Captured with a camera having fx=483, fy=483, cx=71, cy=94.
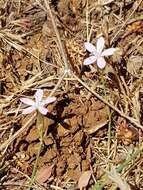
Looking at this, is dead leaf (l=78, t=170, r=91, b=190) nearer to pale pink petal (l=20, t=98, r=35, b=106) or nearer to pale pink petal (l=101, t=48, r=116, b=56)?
pale pink petal (l=20, t=98, r=35, b=106)

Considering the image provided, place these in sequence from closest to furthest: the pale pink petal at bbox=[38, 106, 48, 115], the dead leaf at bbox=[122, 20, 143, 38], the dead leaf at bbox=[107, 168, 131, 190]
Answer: the dead leaf at bbox=[107, 168, 131, 190], the pale pink petal at bbox=[38, 106, 48, 115], the dead leaf at bbox=[122, 20, 143, 38]

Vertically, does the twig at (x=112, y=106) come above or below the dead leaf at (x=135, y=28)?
below

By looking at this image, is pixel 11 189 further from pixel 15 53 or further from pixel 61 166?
pixel 15 53

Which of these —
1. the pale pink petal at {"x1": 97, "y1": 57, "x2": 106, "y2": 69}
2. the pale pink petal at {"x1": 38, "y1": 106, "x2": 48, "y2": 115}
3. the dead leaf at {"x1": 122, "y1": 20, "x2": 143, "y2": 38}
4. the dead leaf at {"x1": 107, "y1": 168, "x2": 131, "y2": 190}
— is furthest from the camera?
the dead leaf at {"x1": 122, "y1": 20, "x2": 143, "y2": 38}

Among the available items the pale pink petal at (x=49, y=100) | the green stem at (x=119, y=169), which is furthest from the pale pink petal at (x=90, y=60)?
the green stem at (x=119, y=169)

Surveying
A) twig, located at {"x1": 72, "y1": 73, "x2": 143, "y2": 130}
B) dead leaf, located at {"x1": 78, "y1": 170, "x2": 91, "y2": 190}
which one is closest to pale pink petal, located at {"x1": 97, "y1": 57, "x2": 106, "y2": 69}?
twig, located at {"x1": 72, "y1": 73, "x2": 143, "y2": 130}

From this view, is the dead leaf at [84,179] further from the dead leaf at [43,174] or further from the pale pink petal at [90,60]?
the pale pink petal at [90,60]

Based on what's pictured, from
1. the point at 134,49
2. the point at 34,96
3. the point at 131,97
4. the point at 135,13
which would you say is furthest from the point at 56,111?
the point at 135,13

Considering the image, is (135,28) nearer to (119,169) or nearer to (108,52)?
(108,52)
